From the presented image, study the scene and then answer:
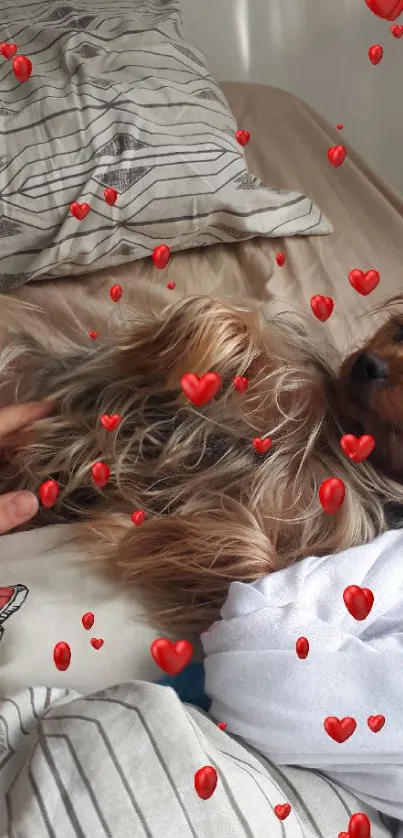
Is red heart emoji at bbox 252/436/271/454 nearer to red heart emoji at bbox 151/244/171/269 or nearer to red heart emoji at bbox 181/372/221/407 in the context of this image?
red heart emoji at bbox 181/372/221/407

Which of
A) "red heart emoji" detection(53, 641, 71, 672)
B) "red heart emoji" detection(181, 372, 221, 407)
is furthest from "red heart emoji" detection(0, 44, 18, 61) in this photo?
"red heart emoji" detection(53, 641, 71, 672)

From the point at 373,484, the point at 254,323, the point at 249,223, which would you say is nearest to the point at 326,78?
the point at 249,223

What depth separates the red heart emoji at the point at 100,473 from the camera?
89 cm

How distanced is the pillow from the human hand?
30cm

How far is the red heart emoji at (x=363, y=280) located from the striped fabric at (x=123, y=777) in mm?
744

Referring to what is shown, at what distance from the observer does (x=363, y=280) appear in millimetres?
1245

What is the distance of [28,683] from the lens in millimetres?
688

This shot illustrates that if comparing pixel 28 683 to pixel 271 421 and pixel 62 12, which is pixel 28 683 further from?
pixel 62 12

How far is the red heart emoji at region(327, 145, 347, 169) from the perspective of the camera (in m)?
1.51

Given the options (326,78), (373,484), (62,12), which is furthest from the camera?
(326,78)

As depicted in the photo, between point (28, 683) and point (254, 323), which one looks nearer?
point (28, 683)

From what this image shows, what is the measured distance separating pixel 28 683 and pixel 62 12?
1.07m
